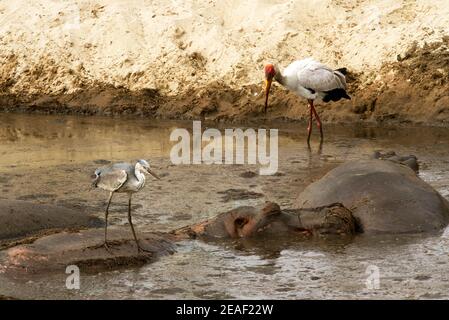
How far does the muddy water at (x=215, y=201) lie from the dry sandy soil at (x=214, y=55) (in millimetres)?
635

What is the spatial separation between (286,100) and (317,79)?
5.96ft

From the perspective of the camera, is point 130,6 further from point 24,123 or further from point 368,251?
point 368,251

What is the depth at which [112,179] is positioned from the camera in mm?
7238

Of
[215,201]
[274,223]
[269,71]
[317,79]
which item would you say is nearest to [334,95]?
[317,79]

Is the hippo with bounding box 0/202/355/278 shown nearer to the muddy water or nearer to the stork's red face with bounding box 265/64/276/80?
the muddy water

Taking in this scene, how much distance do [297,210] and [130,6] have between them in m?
10.1

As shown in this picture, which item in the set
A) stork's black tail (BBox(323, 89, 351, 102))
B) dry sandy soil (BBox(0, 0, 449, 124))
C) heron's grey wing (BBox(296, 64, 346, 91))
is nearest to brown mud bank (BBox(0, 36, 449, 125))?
dry sandy soil (BBox(0, 0, 449, 124))

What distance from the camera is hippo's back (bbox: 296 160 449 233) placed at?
8.20 meters

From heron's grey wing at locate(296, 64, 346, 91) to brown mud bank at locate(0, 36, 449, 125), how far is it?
1.17 meters

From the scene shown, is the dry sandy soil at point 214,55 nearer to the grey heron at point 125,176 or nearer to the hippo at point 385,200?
the hippo at point 385,200

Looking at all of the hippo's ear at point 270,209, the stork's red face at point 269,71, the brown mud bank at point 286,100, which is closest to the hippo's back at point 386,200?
the hippo's ear at point 270,209

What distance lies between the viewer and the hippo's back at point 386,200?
820cm

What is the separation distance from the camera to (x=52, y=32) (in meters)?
17.8
